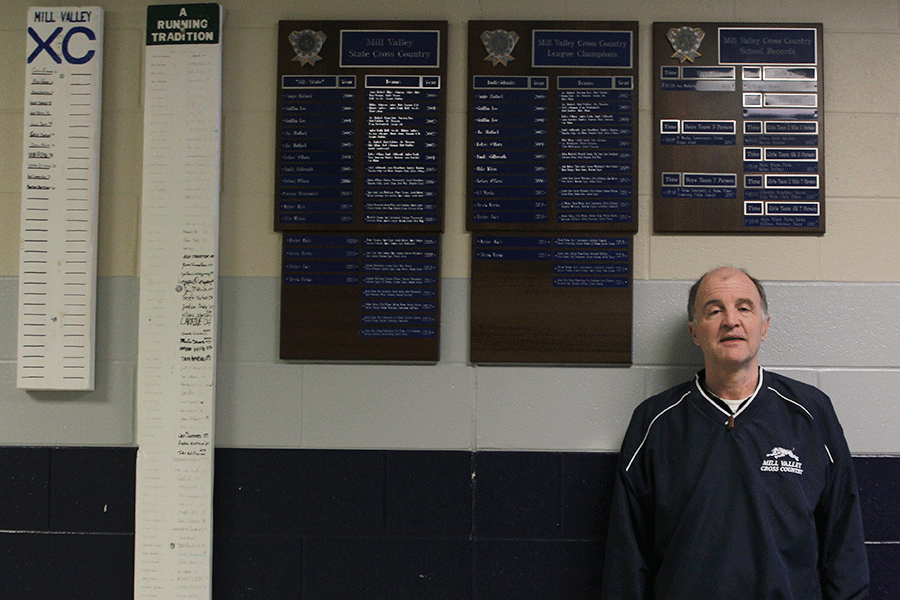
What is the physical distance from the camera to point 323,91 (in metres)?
1.85

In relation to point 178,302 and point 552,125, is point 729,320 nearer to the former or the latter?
point 552,125

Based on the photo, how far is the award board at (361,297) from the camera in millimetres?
1805

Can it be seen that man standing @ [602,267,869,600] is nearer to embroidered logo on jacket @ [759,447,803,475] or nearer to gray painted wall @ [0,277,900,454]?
embroidered logo on jacket @ [759,447,803,475]

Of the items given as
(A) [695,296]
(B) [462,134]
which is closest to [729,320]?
(A) [695,296]

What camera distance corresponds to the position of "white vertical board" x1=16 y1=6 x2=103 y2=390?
1820 millimetres

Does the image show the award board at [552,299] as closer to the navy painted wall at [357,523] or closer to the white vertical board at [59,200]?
the navy painted wall at [357,523]

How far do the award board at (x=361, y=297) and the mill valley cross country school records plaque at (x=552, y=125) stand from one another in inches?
9.7

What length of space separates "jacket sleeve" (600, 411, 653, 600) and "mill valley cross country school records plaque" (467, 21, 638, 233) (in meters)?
0.71

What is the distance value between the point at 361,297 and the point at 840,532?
4.86 ft

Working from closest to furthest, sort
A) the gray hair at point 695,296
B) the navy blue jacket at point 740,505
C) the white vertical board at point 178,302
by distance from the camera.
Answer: the navy blue jacket at point 740,505
the gray hair at point 695,296
the white vertical board at point 178,302

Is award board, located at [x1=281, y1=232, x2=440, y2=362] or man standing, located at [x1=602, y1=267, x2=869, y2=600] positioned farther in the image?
award board, located at [x1=281, y1=232, x2=440, y2=362]

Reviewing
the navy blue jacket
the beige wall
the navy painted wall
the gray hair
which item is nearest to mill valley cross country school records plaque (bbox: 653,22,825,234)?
the beige wall

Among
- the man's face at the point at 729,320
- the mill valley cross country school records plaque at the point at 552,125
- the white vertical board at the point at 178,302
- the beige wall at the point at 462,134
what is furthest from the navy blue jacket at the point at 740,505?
the white vertical board at the point at 178,302

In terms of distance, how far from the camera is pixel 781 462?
1.52 meters
